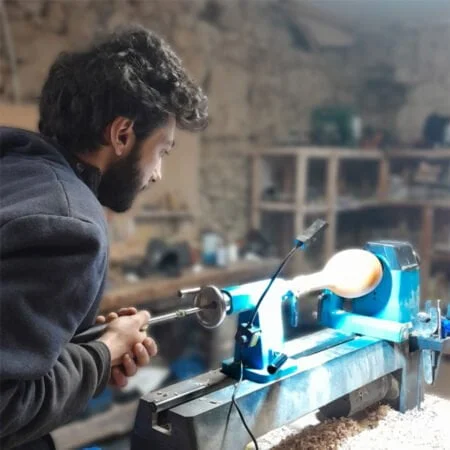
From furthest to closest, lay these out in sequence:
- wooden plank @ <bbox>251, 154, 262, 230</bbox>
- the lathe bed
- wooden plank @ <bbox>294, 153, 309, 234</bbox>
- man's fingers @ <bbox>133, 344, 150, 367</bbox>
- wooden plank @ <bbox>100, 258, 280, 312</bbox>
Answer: wooden plank @ <bbox>251, 154, 262, 230</bbox>
wooden plank @ <bbox>294, 153, 309, 234</bbox>
wooden plank @ <bbox>100, 258, 280, 312</bbox>
man's fingers @ <bbox>133, 344, 150, 367</bbox>
the lathe bed

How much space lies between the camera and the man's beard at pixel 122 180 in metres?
1.07

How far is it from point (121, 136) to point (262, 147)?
2831 millimetres

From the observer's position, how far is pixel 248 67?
3840 mm

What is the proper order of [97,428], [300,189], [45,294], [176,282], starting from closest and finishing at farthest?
[45,294], [97,428], [176,282], [300,189]

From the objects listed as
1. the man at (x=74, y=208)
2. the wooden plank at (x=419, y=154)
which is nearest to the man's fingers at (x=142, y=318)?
the man at (x=74, y=208)

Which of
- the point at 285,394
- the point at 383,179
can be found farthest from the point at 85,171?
the point at 383,179

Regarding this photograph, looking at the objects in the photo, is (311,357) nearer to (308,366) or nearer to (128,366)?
(308,366)

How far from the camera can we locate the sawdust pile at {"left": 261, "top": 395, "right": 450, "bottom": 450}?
3.47 ft

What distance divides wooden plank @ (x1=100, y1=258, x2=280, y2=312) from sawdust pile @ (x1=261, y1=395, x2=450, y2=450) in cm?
117

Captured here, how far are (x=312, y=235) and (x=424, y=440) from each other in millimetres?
421

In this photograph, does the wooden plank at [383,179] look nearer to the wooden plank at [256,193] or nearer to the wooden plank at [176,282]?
the wooden plank at [256,193]

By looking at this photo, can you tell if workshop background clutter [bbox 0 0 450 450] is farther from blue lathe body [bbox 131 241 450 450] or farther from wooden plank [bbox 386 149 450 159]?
blue lathe body [bbox 131 241 450 450]

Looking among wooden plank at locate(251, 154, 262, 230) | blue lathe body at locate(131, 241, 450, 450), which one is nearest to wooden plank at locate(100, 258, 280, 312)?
wooden plank at locate(251, 154, 262, 230)

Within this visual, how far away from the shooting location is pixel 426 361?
122cm
